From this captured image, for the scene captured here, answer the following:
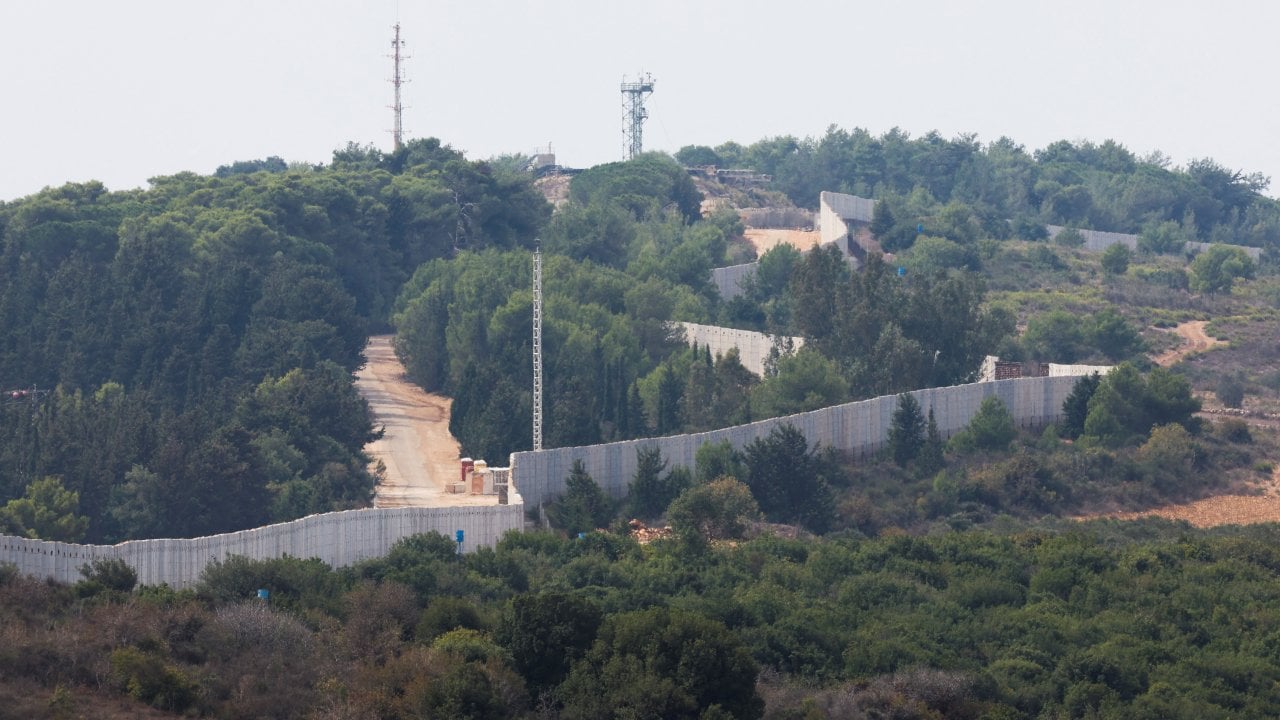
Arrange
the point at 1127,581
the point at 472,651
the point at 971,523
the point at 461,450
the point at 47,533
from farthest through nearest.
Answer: the point at 461,450
the point at 971,523
the point at 47,533
the point at 1127,581
the point at 472,651

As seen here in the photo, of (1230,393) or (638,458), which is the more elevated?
(1230,393)

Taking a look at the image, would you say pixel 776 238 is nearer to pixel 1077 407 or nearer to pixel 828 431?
pixel 1077 407

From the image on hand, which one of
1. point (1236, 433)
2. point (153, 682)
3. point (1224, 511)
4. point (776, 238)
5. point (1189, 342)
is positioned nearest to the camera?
point (153, 682)

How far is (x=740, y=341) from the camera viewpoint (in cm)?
6862

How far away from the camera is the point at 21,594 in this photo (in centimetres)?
3256

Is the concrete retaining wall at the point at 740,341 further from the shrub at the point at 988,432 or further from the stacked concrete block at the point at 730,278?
the stacked concrete block at the point at 730,278

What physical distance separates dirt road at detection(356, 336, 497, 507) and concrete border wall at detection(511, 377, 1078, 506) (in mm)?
1383

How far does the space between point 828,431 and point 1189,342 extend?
1019 inches

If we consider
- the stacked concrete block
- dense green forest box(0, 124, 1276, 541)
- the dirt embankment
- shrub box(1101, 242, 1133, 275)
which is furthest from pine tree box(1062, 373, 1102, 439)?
shrub box(1101, 242, 1133, 275)

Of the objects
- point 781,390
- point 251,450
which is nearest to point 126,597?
point 251,450

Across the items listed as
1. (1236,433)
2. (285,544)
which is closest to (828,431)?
(1236,433)

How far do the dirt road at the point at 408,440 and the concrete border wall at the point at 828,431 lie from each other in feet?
4.54

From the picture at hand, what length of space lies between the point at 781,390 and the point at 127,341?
2032 cm

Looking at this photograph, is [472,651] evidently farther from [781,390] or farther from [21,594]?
[781,390]
